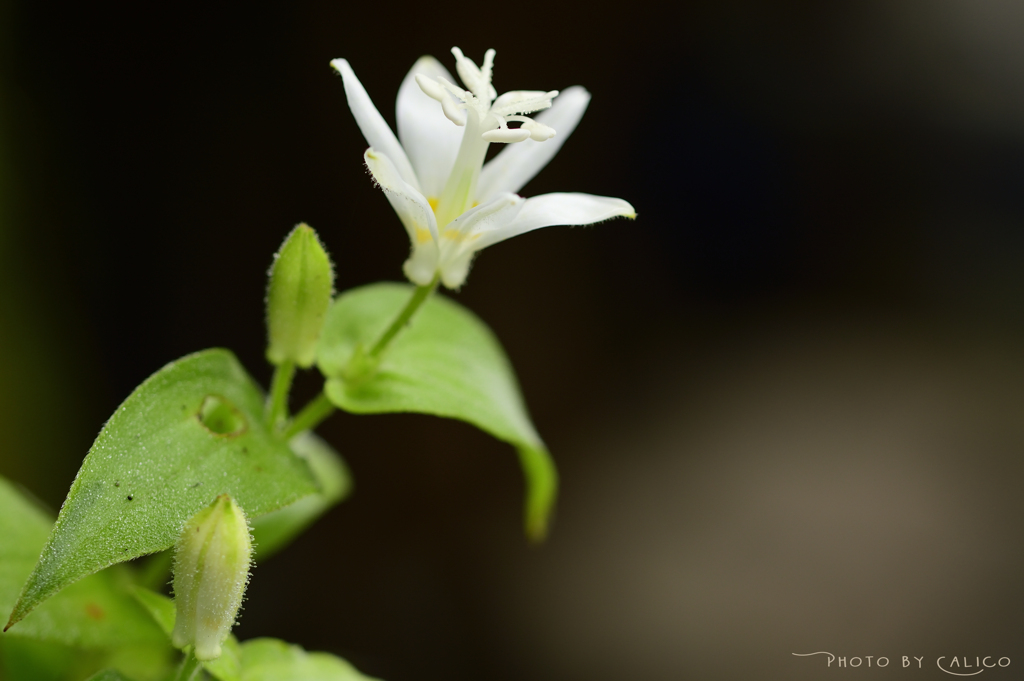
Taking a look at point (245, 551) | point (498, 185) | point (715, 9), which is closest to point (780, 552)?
point (715, 9)

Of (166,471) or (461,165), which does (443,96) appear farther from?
(166,471)

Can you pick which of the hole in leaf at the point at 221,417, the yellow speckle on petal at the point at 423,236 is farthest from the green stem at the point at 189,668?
the yellow speckle on petal at the point at 423,236

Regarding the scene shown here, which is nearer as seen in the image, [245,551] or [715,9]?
[245,551]

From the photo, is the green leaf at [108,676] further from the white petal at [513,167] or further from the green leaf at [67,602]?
the white petal at [513,167]

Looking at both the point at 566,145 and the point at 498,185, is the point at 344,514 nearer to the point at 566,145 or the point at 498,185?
the point at 566,145

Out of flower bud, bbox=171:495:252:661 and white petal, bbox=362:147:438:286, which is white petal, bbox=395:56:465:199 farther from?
flower bud, bbox=171:495:252:661

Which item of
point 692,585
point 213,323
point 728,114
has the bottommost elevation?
point 692,585

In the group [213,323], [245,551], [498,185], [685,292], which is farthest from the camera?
[685,292]

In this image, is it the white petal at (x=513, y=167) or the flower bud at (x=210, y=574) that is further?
the white petal at (x=513, y=167)
